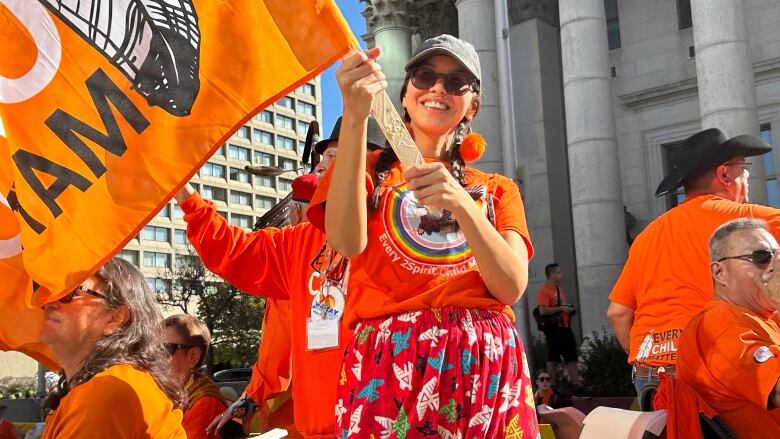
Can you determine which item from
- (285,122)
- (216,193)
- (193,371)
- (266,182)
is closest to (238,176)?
(216,193)

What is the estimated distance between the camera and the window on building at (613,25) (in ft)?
66.6

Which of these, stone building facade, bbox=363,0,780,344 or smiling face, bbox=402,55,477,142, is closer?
smiling face, bbox=402,55,477,142

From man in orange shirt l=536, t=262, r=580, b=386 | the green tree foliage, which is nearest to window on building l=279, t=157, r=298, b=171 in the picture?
the green tree foliage

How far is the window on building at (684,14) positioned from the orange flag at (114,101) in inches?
716

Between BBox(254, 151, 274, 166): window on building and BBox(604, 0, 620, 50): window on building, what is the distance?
312ft

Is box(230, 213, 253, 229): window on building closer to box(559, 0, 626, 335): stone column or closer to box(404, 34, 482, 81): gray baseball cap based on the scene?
box(559, 0, 626, 335): stone column

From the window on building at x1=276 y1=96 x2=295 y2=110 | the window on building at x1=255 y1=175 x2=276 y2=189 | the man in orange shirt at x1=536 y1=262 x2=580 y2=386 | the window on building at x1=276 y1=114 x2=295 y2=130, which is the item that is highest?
the window on building at x1=276 y1=96 x2=295 y2=110

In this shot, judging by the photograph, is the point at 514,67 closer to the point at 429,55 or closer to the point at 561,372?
the point at 561,372

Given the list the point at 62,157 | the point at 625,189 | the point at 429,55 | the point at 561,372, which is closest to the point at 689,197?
the point at 429,55

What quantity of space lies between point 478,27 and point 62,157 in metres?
16.2

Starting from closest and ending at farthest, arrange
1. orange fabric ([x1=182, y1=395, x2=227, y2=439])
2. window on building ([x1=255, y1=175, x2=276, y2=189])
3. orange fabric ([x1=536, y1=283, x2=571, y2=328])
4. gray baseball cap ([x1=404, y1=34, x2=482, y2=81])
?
gray baseball cap ([x1=404, y1=34, x2=482, y2=81]) < orange fabric ([x1=182, y1=395, x2=227, y2=439]) < orange fabric ([x1=536, y1=283, x2=571, y2=328]) < window on building ([x1=255, y1=175, x2=276, y2=189])

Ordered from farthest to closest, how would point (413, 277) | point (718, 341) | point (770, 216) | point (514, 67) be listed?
point (514, 67), point (770, 216), point (718, 341), point (413, 277)

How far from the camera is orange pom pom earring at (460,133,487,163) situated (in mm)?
2508

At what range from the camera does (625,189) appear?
19.7m
